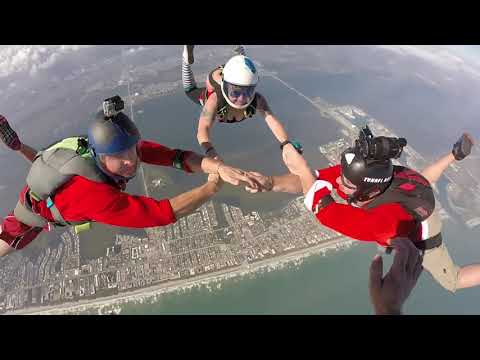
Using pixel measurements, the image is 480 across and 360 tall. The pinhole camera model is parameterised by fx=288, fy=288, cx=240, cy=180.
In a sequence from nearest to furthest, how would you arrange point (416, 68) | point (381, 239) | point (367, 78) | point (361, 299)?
point (381, 239) < point (361, 299) < point (367, 78) < point (416, 68)

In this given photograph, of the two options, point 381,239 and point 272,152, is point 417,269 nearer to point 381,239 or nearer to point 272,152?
point 381,239

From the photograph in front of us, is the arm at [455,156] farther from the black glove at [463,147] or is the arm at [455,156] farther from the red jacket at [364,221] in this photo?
the red jacket at [364,221]

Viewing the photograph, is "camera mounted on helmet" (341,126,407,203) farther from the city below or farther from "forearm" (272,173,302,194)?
the city below

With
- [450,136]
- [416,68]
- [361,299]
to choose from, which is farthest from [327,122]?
[416,68]

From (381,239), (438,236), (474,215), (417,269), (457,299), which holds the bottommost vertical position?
(457,299)

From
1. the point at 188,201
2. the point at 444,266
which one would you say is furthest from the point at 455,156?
the point at 188,201

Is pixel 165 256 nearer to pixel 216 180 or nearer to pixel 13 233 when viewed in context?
pixel 13 233
